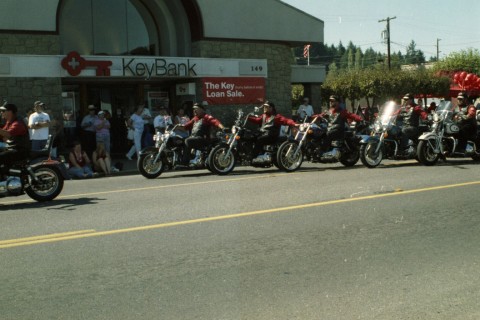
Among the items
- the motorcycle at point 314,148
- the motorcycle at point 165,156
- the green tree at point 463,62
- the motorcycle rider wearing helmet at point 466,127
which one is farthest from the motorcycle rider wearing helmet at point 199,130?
the green tree at point 463,62

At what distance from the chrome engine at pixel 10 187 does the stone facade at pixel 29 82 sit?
9.53 m

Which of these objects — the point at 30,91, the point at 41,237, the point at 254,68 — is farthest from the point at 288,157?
the point at 254,68

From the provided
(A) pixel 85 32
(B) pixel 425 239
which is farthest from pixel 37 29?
(B) pixel 425 239

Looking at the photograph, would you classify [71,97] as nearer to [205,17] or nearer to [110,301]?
[205,17]

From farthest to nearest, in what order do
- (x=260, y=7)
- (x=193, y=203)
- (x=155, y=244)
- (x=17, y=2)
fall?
(x=260, y=7) < (x=17, y=2) < (x=193, y=203) < (x=155, y=244)

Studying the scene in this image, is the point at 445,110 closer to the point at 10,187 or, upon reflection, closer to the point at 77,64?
the point at 10,187

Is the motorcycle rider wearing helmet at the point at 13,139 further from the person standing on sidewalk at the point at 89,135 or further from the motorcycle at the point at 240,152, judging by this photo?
the person standing on sidewalk at the point at 89,135

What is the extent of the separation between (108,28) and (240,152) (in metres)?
9.91

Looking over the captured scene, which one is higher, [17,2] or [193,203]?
[17,2]

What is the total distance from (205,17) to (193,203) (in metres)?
14.1

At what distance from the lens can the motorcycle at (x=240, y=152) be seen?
554 inches

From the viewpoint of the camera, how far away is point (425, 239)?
6.86 metres

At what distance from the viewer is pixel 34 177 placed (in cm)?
1011

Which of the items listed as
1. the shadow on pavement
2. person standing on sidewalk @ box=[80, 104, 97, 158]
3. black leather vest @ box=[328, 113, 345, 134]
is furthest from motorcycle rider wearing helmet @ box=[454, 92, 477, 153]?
person standing on sidewalk @ box=[80, 104, 97, 158]
